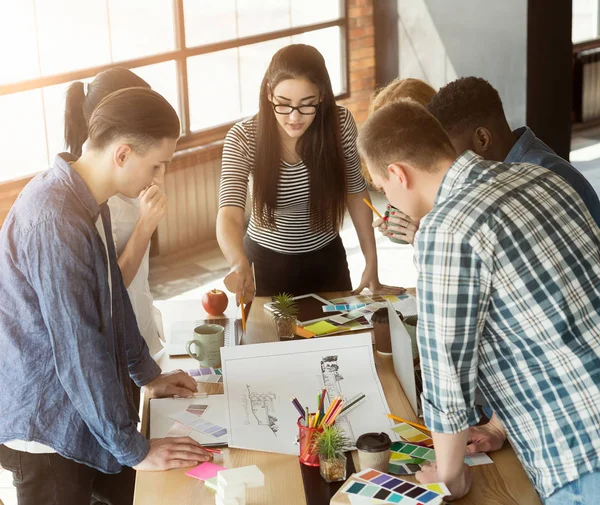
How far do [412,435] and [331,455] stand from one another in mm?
241

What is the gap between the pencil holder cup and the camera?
171 cm

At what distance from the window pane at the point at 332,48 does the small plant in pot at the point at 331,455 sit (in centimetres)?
541

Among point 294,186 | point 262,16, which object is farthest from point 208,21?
point 294,186

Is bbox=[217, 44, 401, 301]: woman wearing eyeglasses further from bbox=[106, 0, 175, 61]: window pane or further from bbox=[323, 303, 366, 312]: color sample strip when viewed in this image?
bbox=[106, 0, 175, 61]: window pane

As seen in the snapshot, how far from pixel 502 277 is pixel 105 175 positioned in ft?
2.81

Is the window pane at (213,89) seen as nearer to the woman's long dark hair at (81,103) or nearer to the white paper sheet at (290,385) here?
the woman's long dark hair at (81,103)

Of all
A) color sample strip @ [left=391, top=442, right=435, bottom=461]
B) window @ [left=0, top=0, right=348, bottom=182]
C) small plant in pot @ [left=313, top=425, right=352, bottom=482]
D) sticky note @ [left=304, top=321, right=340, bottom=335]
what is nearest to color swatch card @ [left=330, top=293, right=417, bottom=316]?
sticky note @ [left=304, top=321, right=340, bottom=335]

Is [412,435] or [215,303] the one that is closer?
[412,435]

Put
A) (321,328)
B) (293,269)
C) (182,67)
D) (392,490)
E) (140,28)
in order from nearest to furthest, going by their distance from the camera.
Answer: (392,490)
(321,328)
(293,269)
(140,28)
(182,67)

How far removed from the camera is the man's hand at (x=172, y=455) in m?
1.72

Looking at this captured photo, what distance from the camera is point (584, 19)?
886 centimetres

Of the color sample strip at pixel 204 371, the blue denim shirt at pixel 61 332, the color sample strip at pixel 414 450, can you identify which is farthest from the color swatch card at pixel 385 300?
the blue denim shirt at pixel 61 332

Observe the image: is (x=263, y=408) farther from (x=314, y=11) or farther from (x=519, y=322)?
(x=314, y=11)

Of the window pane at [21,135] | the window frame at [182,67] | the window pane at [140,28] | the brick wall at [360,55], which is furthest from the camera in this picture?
the brick wall at [360,55]
